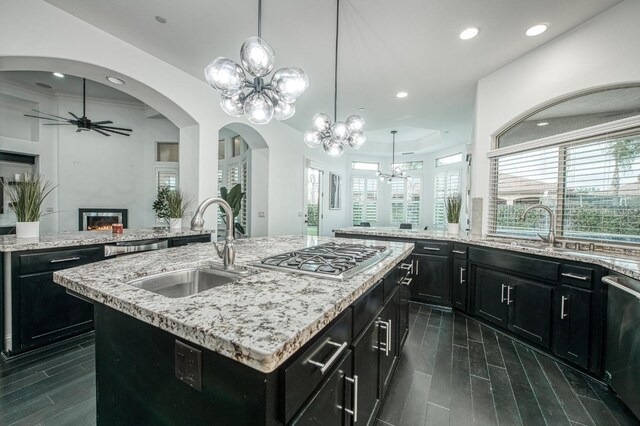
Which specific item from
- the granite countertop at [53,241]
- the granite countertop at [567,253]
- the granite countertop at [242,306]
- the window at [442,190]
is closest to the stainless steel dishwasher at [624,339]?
the granite countertop at [567,253]

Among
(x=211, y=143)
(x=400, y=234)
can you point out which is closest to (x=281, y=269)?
(x=400, y=234)

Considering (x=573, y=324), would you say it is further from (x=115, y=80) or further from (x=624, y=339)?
(x=115, y=80)

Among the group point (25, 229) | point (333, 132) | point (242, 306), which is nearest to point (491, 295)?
point (333, 132)

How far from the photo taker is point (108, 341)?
1.00m

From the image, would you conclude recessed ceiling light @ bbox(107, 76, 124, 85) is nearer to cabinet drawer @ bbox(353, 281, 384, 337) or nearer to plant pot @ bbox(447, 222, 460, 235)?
cabinet drawer @ bbox(353, 281, 384, 337)

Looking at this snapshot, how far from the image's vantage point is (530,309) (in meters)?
2.42

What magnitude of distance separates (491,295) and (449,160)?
5.33 meters

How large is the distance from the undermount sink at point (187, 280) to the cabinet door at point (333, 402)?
0.57 meters

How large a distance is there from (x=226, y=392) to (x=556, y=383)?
98.1 inches

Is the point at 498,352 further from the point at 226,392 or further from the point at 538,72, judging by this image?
the point at 538,72

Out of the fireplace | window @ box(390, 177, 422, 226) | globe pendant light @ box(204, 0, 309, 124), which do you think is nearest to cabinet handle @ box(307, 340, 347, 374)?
globe pendant light @ box(204, 0, 309, 124)

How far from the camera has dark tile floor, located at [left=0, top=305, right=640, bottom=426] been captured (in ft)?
5.30

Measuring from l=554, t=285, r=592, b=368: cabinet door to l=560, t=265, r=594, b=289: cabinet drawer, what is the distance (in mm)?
45

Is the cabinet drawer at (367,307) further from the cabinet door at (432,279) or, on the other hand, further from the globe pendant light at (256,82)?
the cabinet door at (432,279)
